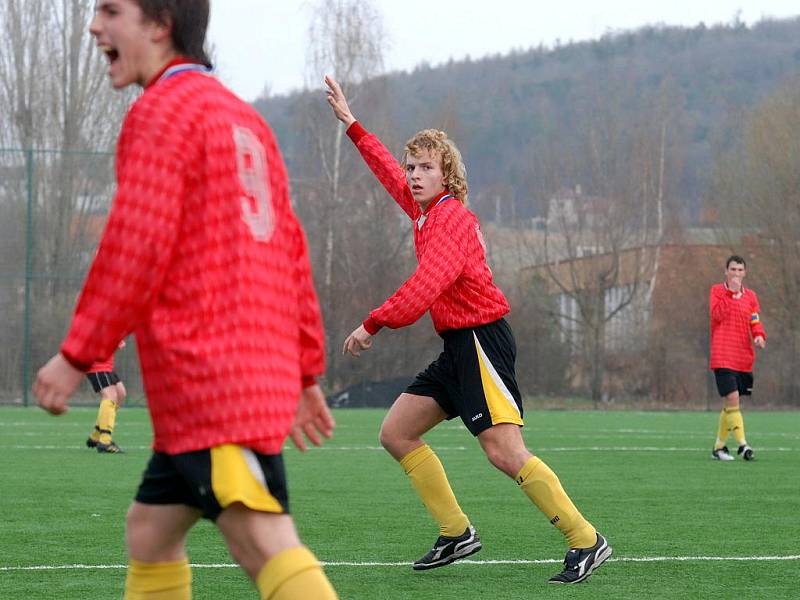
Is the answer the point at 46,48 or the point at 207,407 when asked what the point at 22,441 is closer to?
the point at 207,407

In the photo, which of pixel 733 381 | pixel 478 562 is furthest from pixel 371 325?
pixel 733 381

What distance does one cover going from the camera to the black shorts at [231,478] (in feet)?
9.28

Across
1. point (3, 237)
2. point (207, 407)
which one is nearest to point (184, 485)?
point (207, 407)

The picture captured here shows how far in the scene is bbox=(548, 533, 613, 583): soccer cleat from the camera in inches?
218

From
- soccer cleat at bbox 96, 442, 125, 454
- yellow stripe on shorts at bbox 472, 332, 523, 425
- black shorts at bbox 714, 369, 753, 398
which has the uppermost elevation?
yellow stripe on shorts at bbox 472, 332, 523, 425

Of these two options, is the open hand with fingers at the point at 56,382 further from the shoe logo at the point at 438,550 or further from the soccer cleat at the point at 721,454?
the soccer cleat at the point at 721,454

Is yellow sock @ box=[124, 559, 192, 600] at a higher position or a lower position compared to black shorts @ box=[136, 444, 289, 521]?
lower

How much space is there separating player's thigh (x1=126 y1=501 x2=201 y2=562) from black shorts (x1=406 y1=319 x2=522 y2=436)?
275cm

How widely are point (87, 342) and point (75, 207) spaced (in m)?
22.6

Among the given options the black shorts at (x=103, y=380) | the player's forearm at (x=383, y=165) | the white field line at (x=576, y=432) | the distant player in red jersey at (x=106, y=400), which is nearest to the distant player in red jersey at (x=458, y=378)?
the player's forearm at (x=383, y=165)

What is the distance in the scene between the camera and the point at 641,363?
3394 cm

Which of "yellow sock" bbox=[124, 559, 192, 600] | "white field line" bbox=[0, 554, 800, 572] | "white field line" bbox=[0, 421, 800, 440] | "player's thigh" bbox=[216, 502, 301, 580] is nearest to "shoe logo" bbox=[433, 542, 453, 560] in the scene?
"white field line" bbox=[0, 554, 800, 572]

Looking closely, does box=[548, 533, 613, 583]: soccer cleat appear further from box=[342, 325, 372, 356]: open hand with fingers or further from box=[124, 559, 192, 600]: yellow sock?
box=[124, 559, 192, 600]: yellow sock

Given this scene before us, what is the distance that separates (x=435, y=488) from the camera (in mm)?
6035
